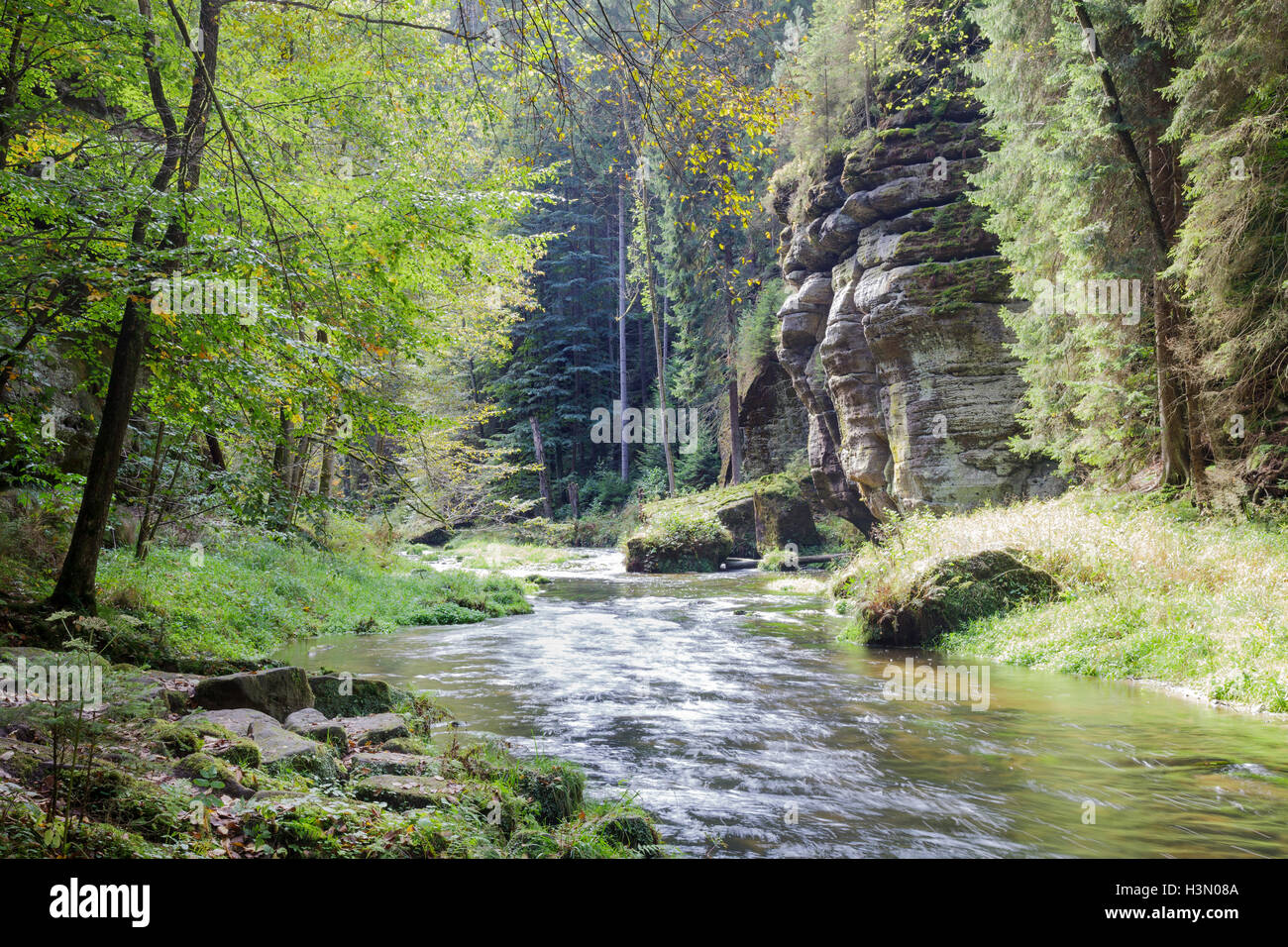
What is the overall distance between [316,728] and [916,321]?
17.2m

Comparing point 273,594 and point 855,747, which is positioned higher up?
point 273,594

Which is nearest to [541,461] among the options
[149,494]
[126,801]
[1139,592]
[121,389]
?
[149,494]

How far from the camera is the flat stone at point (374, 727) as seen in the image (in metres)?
6.20

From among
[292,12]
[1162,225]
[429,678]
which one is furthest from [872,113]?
[429,678]

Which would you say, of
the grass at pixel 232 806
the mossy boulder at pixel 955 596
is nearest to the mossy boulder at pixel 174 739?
the grass at pixel 232 806

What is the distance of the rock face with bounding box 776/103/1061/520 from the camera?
1839 centimetres

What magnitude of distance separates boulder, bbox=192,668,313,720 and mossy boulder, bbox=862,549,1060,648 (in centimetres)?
902

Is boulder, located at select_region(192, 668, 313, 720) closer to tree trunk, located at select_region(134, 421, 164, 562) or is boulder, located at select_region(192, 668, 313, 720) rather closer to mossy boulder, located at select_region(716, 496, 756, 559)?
tree trunk, located at select_region(134, 421, 164, 562)

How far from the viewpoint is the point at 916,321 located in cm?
1911

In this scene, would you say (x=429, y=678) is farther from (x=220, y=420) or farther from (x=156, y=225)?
(x=156, y=225)

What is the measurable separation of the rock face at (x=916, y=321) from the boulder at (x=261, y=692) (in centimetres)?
1507

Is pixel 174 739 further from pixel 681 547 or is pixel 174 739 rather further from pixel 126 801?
pixel 681 547

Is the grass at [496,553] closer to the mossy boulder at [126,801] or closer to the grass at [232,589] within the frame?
the grass at [232,589]

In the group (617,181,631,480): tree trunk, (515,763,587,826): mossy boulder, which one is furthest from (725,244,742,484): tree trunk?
(515,763,587,826): mossy boulder
